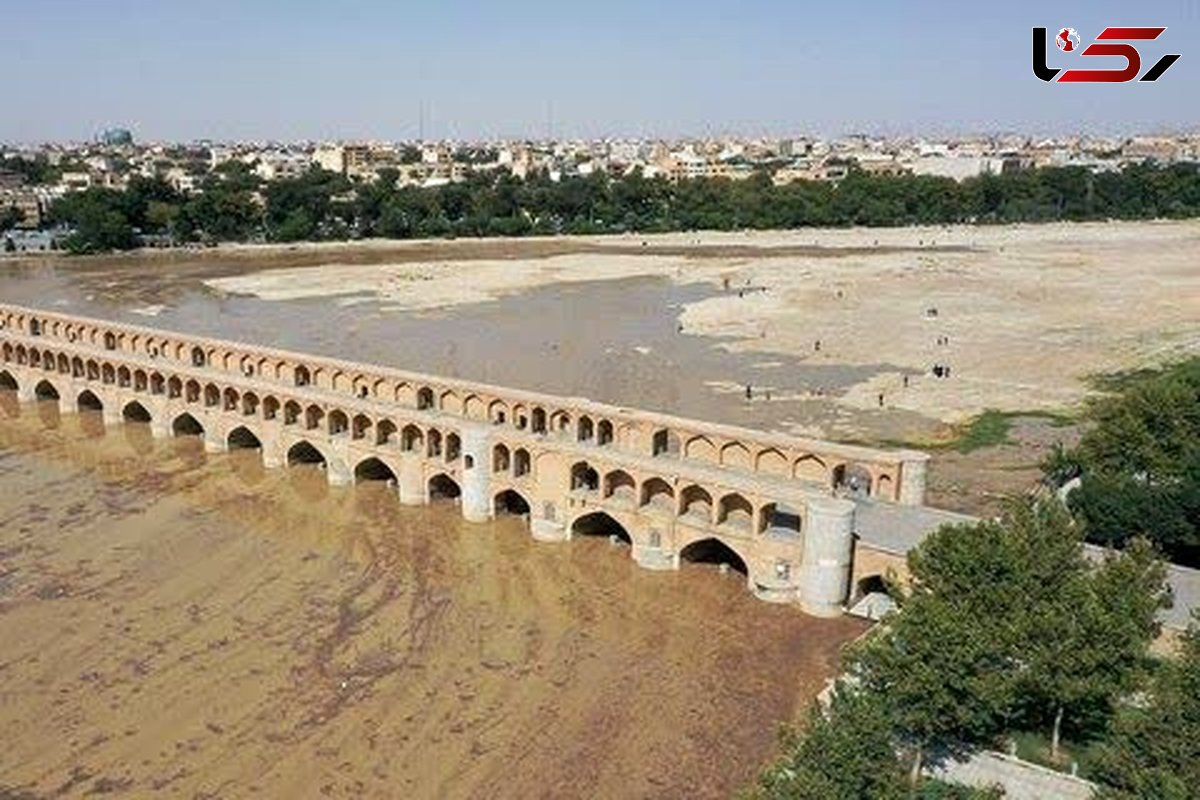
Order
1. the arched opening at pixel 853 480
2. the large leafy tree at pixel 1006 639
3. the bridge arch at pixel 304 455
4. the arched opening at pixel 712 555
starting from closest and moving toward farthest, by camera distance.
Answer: the large leafy tree at pixel 1006 639 → the arched opening at pixel 712 555 → the arched opening at pixel 853 480 → the bridge arch at pixel 304 455

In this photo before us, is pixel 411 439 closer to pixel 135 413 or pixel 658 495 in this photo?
pixel 658 495

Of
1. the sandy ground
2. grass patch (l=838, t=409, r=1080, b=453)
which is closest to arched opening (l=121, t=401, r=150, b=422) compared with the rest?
grass patch (l=838, t=409, r=1080, b=453)

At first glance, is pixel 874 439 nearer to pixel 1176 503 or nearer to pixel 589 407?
pixel 589 407

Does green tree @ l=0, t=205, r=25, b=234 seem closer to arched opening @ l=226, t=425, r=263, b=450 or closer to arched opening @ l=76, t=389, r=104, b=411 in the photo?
arched opening @ l=76, t=389, r=104, b=411

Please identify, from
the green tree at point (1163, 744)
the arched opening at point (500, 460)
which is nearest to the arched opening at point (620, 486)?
the arched opening at point (500, 460)

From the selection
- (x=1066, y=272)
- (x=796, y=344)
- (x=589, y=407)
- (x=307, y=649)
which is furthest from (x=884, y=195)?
(x=307, y=649)

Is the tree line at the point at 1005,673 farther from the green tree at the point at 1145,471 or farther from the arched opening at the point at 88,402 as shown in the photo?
the arched opening at the point at 88,402
